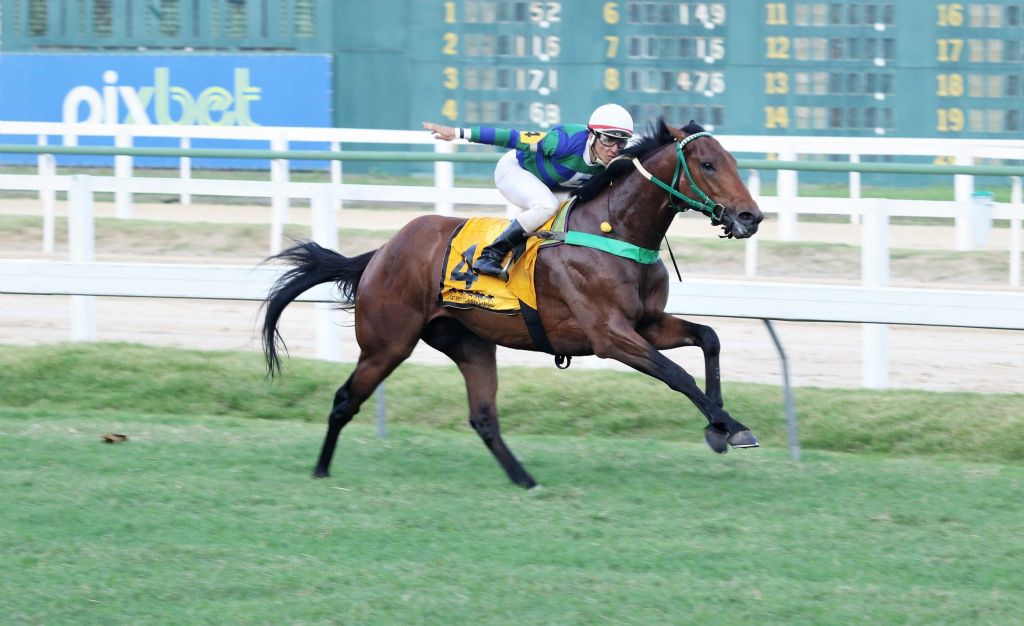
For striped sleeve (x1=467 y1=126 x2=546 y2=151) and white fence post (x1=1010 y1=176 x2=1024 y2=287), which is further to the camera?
white fence post (x1=1010 y1=176 x2=1024 y2=287)

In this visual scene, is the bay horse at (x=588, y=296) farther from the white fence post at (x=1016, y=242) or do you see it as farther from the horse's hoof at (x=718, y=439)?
the white fence post at (x=1016, y=242)

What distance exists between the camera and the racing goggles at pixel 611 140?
5.65 metres

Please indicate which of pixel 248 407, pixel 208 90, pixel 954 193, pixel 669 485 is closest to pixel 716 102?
pixel 954 193

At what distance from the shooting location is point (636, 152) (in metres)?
5.68

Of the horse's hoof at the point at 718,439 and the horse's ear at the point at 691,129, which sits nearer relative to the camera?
the horse's hoof at the point at 718,439

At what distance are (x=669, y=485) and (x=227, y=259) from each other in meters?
5.64

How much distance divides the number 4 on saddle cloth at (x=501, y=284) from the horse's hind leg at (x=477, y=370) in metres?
0.22

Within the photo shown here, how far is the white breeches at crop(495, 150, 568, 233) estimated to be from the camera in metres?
5.70

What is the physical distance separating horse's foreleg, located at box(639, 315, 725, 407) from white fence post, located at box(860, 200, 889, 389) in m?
1.79

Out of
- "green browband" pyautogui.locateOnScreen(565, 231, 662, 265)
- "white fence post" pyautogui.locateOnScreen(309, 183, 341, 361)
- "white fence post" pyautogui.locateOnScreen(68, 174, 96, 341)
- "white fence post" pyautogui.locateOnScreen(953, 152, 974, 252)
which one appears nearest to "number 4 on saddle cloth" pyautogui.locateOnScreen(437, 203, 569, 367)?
"green browband" pyautogui.locateOnScreen(565, 231, 662, 265)

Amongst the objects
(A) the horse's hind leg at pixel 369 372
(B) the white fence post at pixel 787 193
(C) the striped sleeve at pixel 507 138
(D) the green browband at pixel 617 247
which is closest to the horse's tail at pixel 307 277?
(A) the horse's hind leg at pixel 369 372

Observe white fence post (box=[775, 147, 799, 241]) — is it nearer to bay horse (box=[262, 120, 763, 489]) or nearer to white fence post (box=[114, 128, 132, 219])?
bay horse (box=[262, 120, 763, 489])

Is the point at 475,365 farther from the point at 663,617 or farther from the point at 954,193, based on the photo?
the point at 954,193

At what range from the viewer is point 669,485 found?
553cm
